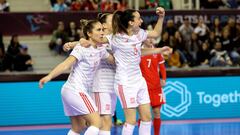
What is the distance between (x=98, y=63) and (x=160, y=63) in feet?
8.46

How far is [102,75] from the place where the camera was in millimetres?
9219

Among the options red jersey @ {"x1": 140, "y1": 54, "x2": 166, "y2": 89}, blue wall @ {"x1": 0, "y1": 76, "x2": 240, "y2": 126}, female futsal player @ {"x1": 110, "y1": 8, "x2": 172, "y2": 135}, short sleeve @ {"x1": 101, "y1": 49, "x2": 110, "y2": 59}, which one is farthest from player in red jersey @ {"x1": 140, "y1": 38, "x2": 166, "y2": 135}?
blue wall @ {"x1": 0, "y1": 76, "x2": 240, "y2": 126}

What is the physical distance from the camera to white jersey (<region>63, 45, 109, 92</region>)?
855 centimetres

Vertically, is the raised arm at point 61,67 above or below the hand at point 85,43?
below

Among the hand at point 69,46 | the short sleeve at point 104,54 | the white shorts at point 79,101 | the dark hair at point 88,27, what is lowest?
the white shorts at point 79,101

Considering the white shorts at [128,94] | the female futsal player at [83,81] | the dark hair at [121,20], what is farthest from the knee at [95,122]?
the dark hair at [121,20]

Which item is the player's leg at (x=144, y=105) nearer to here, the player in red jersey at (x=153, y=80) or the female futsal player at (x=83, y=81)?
the female futsal player at (x=83, y=81)

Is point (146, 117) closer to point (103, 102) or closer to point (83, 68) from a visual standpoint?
point (103, 102)

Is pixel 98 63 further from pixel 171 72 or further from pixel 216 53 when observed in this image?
pixel 216 53

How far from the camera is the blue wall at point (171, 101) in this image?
14.1 m

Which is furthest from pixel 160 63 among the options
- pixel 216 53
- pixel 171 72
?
pixel 216 53

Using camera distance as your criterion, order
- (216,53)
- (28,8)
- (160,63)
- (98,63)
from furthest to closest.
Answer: (28,8) < (216,53) < (160,63) < (98,63)

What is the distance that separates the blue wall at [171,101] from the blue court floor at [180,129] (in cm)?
37

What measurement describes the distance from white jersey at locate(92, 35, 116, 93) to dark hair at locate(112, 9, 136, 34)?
182 mm
